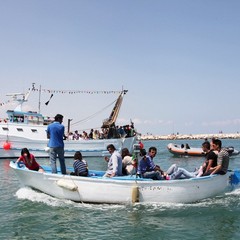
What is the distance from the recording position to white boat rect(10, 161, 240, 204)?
10.8 m

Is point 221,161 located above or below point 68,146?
above

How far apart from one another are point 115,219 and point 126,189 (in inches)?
55.4

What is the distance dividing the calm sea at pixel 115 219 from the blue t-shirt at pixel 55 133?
1.90 meters

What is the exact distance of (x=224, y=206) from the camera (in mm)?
10922

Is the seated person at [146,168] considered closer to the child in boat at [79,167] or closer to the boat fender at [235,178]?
the child in boat at [79,167]

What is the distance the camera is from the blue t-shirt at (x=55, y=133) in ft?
36.6

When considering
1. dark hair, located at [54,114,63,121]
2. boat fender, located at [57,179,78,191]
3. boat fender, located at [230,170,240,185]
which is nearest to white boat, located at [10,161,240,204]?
boat fender, located at [57,179,78,191]

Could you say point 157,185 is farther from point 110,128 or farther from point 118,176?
point 110,128

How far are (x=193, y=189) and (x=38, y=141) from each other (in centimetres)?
2275

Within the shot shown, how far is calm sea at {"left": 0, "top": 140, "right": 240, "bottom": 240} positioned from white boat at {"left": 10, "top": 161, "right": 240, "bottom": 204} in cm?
21

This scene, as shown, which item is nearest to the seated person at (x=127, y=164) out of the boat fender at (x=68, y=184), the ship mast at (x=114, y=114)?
the boat fender at (x=68, y=184)

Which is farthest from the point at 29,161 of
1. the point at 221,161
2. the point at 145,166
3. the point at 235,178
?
the point at 235,178

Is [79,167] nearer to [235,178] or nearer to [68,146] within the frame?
[235,178]

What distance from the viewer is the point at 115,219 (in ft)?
31.3
